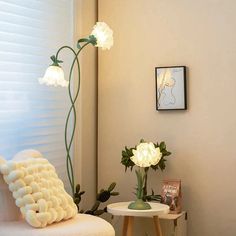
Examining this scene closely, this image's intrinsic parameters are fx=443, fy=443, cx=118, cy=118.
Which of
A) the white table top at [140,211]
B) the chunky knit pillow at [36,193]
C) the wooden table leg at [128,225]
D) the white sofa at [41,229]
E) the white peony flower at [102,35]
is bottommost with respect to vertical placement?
the wooden table leg at [128,225]

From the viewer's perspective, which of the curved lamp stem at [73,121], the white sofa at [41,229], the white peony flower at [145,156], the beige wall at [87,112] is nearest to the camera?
the white sofa at [41,229]

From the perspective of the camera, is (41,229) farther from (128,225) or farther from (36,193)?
(128,225)

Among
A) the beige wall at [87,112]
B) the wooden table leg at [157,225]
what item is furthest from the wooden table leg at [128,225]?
the beige wall at [87,112]

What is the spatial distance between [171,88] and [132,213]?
1.04m

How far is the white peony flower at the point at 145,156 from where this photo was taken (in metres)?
2.92

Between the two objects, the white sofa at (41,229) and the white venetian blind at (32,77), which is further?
the white venetian blind at (32,77)

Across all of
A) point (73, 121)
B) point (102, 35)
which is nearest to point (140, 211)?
point (73, 121)

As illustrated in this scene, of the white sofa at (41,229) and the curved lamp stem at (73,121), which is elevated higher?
the curved lamp stem at (73,121)

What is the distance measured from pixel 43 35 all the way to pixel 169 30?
0.96 metres

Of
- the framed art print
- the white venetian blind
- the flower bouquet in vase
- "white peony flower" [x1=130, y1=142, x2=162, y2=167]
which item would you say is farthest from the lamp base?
the framed art print

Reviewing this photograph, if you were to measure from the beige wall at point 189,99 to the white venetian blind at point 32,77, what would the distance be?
442 millimetres

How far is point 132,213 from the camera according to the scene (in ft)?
9.25

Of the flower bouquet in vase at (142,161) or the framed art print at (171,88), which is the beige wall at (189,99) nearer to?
the framed art print at (171,88)

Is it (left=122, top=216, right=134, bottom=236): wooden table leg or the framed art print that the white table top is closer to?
(left=122, top=216, right=134, bottom=236): wooden table leg
